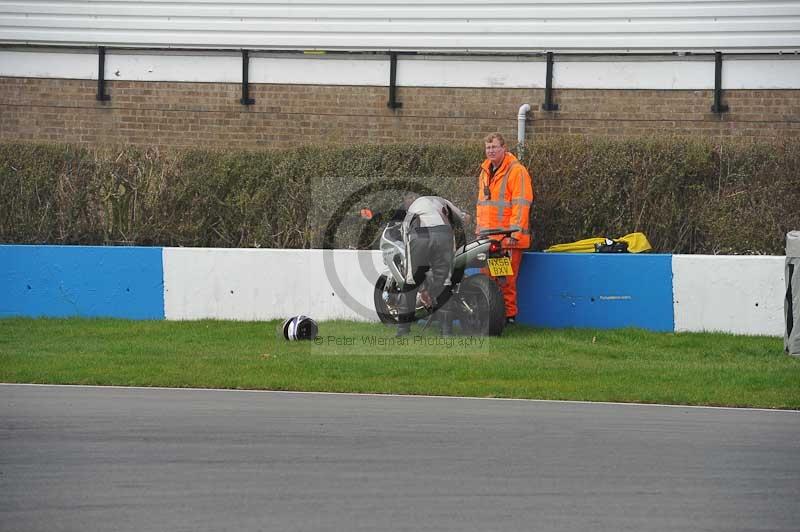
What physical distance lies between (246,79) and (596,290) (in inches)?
299

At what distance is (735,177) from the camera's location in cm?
1448

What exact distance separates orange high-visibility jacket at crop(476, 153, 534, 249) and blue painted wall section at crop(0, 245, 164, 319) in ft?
12.9

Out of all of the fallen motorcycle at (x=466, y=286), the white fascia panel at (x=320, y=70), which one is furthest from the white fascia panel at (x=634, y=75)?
the fallen motorcycle at (x=466, y=286)

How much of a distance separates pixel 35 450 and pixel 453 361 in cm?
489

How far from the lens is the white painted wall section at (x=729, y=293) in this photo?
12.9 m

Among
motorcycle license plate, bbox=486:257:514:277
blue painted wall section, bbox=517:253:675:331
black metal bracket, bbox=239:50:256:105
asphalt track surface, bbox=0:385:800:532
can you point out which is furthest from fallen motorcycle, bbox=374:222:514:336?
black metal bracket, bbox=239:50:256:105

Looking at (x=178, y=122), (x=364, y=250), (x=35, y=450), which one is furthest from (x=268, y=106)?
(x=35, y=450)

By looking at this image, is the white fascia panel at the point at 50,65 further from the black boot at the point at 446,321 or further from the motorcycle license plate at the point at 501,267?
the motorcycle license plate at the point at 501,267

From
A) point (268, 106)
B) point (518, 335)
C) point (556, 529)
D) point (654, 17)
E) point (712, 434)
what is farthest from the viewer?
point (268, 106)

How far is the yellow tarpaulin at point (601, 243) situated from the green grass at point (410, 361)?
108 cm

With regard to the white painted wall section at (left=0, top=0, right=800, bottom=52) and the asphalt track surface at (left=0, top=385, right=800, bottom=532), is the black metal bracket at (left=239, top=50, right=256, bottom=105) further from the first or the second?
the asphalt track surface at (left=0, top=385, right=800, bottom=532)

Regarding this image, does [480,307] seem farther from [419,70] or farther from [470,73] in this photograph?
[419,70]

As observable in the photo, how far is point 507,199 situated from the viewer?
1370 cm

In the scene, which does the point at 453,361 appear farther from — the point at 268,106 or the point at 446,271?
the point at 268,106
